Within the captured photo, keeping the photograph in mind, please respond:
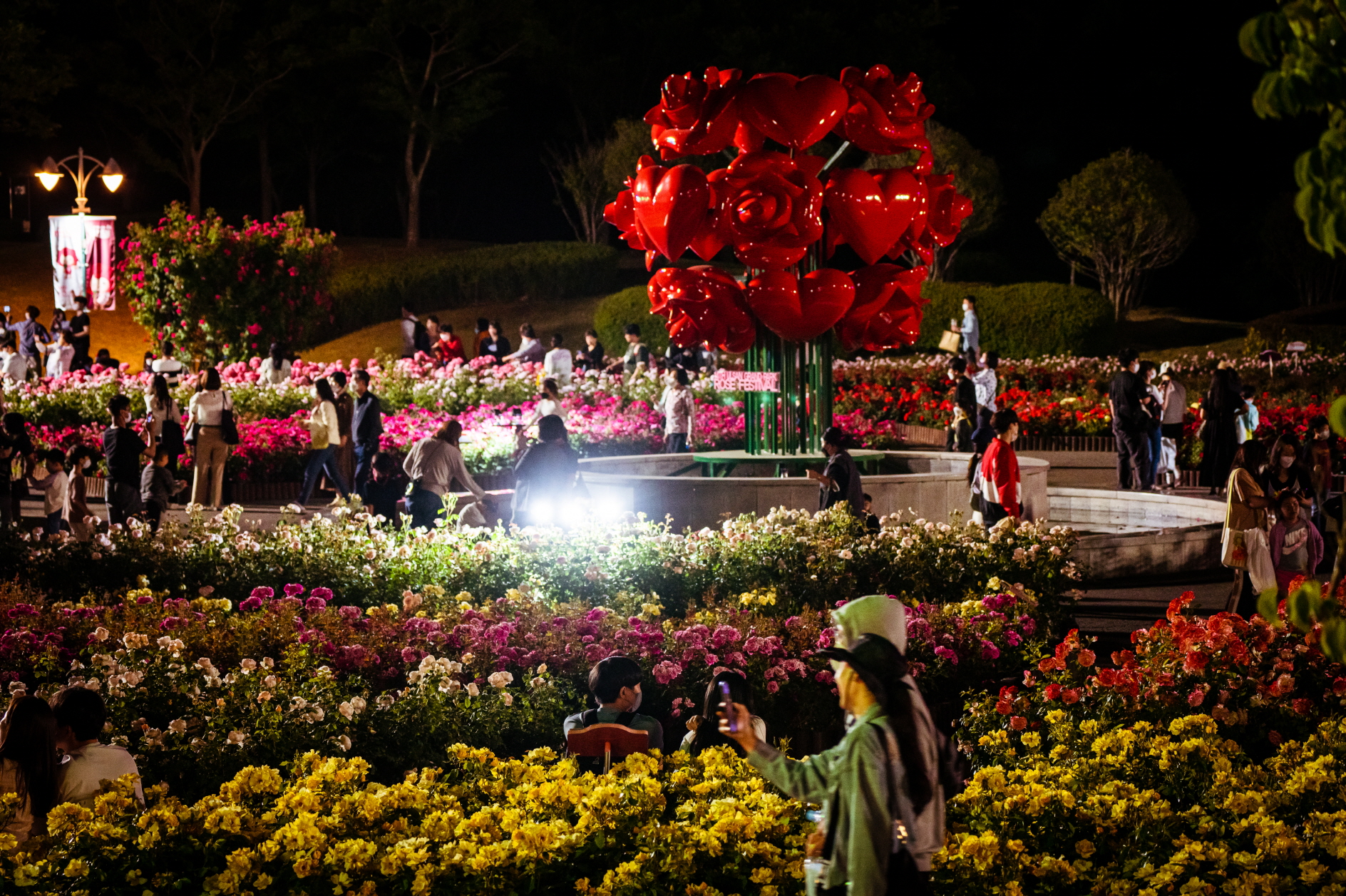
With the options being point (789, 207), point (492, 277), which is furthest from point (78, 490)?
point (492, 277)

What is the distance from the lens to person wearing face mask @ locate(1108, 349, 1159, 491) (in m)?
17.4

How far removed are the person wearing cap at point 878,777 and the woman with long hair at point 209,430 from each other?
1242cm

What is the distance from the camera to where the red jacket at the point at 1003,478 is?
37.5ft

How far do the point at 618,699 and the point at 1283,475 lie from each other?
6248mm

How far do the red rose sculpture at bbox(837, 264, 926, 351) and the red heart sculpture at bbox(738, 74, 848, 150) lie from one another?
1.36 m

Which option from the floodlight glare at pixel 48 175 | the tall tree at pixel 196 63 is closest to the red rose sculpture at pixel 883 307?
the floodlight glare at pixel 48 175

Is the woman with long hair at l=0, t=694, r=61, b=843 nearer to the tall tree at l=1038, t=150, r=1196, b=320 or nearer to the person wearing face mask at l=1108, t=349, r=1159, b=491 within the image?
the person wearing face mask at l=1108, t=349, r=1159, b=491

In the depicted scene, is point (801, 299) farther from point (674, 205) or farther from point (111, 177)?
point (111, 177)

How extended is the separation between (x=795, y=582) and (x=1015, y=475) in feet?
8.78

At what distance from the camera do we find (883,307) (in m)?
13.1

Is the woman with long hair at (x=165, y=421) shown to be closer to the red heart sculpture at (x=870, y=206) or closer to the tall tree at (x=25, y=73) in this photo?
the red heart sculpture at (x=870, y=206)

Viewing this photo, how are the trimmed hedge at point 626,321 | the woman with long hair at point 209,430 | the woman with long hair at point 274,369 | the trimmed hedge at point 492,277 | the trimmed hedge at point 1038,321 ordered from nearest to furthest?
the woman with long hair at point 209,430, the woman with long hair at point 274,369, the trimmed hedge at point 1038,321, the trimmed hedge at point 626,321, the trimmed hedge at point 492,277

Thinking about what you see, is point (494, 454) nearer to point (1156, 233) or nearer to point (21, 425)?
point (21, 425)

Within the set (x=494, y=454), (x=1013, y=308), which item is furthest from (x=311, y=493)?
(x=1013, y=308)
